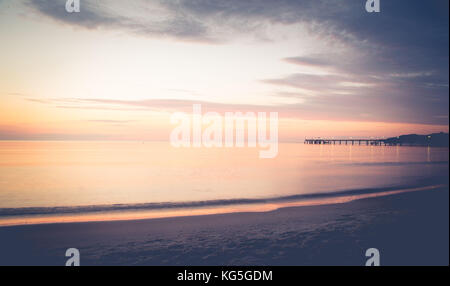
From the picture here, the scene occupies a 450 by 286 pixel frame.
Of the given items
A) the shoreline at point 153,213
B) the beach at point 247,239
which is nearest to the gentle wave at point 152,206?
the shoreline at point 153,213

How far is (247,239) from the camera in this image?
7.13m

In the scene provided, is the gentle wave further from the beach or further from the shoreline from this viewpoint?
the beach

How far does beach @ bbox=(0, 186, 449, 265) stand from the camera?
235 inches

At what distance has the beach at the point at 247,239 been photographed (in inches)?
235

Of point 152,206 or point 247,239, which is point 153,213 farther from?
point 247,239

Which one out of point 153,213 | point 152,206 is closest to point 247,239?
point 153,213

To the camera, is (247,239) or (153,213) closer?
(247,239)

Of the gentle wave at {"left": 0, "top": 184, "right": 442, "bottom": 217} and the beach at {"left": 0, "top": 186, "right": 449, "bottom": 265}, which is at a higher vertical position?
the beach at {"left": 0, "top": 186, "right": 449, "bottom": 265}

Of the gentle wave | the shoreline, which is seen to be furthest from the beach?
the gentle wave

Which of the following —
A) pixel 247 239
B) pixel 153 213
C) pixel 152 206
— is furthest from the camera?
pixel 152 206

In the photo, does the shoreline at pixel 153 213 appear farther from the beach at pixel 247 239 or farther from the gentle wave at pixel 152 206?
the beach at pixel 247 239

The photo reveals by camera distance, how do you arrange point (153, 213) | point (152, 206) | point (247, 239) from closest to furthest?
point (247, 239)
point (153, 213)
point (152, 206)

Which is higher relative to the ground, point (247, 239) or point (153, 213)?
point (247, 239)
